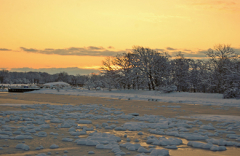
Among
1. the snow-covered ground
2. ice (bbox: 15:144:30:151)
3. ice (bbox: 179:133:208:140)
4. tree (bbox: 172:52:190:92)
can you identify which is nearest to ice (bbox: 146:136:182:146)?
ice (bbox: 179:133:208:140)

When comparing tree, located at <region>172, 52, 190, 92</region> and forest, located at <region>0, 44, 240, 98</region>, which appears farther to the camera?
tree, located at <region>172, 52, 190, 92</region>

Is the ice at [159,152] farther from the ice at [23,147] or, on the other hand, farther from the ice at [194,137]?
the ice at [23,147]

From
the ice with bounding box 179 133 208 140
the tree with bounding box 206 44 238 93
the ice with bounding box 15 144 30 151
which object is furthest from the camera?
the tree with bounding box 206 44 238 93

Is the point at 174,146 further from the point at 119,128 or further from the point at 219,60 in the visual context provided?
the point at 219,60

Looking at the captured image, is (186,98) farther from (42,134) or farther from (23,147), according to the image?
(23,147)

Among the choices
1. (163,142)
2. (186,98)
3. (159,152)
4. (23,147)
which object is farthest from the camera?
(186,98)

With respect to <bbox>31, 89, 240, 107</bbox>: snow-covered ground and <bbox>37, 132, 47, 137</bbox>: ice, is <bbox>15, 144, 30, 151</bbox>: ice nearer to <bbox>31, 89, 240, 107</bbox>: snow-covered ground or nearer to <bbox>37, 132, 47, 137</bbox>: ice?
<bbox>37, 132, 47, 137</bbox>: ice

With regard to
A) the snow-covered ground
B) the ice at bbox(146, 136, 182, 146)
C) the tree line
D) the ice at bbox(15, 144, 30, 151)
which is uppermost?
the tree line

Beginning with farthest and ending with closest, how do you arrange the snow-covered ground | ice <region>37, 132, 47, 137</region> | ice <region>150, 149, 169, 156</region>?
the snow-covered ground < ice <region>37, 132, 47, 137</region> < ice <region>150, 149, 169, 156</region>

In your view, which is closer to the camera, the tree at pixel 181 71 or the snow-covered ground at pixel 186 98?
the snow-covered ground at pixel 186 98

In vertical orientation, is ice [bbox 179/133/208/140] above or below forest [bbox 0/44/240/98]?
below


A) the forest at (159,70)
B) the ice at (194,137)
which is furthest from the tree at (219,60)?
the ice at (194,137)

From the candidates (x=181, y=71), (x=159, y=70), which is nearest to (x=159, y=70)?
(x=159, y=70)

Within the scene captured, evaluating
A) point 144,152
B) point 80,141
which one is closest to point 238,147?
point 144,152
